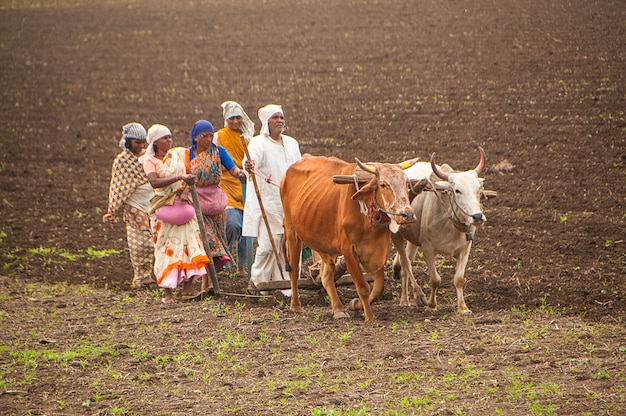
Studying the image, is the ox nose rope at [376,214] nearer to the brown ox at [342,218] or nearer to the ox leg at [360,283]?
the brown ox at [342,218]

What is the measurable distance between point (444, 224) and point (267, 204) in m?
1.95

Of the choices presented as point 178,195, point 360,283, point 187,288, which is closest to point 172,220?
point 178,195

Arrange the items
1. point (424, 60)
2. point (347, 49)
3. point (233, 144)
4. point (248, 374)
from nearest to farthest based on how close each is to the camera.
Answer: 1. point (248, 374)
2. point (233, 144)
3. point (424, 60)
4. point (347, 49)

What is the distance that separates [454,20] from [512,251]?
39.2 feet

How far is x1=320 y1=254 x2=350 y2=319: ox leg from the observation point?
7.96m

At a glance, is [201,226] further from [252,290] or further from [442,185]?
[442,185]

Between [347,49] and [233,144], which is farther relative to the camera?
[347,49]

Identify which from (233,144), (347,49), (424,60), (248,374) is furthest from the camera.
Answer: (347,49)

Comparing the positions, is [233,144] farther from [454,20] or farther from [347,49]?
[454,20]

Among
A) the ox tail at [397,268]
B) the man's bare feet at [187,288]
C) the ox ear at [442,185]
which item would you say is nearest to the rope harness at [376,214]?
the ox ear at [442,185]

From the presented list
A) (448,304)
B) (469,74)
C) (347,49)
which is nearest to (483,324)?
(448,304)

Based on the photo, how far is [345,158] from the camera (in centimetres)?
1439

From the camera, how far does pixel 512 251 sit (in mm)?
10062

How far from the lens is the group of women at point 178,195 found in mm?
8750
